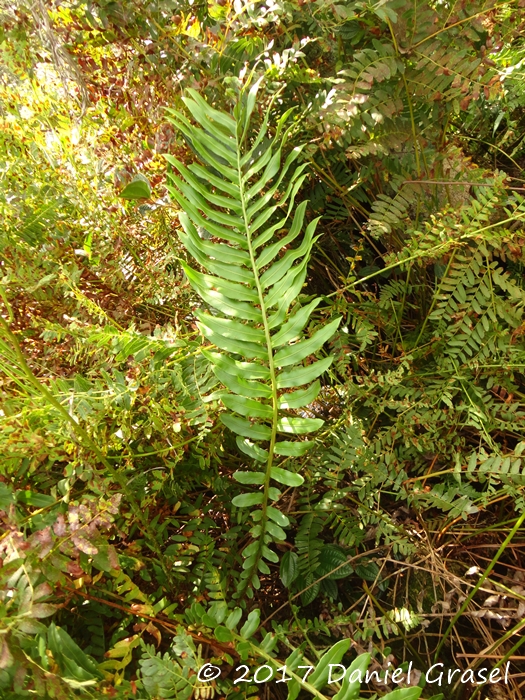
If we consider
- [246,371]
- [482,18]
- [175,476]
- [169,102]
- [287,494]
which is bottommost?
[287,494]

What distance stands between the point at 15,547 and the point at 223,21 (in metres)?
1.12

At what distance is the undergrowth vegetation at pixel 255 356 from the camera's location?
0.97 m

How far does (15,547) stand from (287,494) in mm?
754

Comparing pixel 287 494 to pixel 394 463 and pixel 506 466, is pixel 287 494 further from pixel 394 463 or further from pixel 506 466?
pixel 506 466

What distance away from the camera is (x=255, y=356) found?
98cm

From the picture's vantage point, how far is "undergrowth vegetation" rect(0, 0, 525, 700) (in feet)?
3.19

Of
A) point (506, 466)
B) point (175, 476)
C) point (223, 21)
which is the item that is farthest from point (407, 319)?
point (223, 21)

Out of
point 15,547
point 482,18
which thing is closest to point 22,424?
point 15,547

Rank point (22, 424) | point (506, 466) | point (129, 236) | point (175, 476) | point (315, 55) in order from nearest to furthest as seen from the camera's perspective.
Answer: point (22, 424)
point (506, 466)
point (175, 476)
point (315, 55)
point (129, 236)

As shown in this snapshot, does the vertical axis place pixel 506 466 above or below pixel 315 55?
below

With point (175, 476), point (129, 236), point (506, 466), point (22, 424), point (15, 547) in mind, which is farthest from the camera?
point (129, 236)

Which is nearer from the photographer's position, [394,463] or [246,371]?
[246,371]

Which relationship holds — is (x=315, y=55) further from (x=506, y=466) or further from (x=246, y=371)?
(x=506, y=466)

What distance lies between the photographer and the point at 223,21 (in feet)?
3.80
